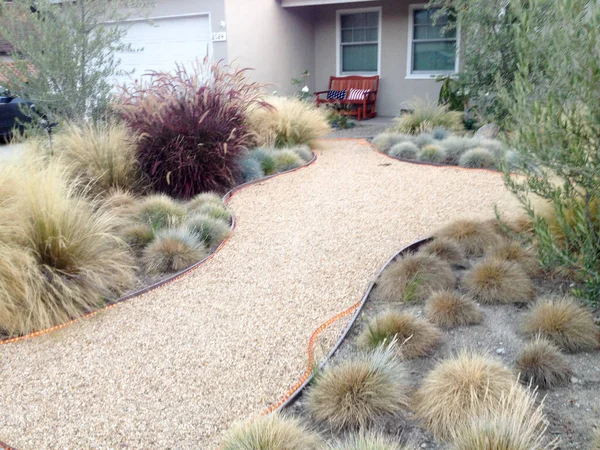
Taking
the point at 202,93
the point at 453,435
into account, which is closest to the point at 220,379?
the point at 453,435

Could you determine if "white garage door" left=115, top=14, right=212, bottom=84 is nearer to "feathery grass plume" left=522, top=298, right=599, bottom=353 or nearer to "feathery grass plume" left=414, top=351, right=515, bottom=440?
"feathery grass plume" left=522, top=298, right=599, bottom=353

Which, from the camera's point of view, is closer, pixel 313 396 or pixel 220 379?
pixel 313 396

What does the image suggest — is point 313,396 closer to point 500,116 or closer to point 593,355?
point 593,355

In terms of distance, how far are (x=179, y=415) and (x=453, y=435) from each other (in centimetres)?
137

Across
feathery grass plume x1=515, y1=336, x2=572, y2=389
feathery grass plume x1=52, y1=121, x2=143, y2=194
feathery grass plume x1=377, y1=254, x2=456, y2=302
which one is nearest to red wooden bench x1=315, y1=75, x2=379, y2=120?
feathery grass plume x1=52, y1=121, x2=143, y2=194

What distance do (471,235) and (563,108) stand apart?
1.75 meters

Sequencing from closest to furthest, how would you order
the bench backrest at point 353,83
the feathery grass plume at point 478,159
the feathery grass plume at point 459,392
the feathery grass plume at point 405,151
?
the feathery grass plume at point 459,392 < the feathery grass plume at point 478,159 < the feathery grass plume at point 405,151 < the bench backrest at point 353,83

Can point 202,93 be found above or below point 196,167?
above

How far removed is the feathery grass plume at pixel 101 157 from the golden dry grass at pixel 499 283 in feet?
13.6

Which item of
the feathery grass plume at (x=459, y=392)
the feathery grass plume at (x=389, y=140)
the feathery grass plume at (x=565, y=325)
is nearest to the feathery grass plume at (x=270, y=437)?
the feathery grass plume at (x=459, y=392)

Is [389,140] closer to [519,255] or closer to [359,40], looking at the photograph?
[519,255]

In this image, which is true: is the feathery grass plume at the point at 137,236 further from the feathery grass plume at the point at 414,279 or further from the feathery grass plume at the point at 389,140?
the feathery grass plume at the point at 389,140

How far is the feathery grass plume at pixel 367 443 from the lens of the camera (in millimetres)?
2260

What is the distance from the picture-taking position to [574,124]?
3158 mm
